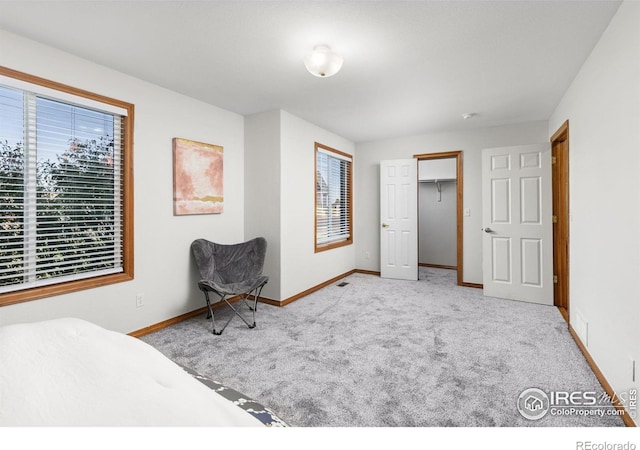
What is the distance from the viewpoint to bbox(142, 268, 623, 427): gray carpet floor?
174 cm

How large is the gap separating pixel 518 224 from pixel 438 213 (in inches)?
92.5

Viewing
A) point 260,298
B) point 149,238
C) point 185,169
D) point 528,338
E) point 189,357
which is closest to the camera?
point 189,357

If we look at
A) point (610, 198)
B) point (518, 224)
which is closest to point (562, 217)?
point (518, 224)

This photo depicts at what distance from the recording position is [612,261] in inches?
74.7

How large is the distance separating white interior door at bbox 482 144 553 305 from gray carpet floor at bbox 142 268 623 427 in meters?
0.31

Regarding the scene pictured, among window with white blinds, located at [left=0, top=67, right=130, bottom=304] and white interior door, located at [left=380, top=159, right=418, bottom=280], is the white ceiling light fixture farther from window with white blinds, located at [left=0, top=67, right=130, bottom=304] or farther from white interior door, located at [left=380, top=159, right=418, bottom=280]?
white interior door, located at [left=380, top=159, right=418, bottom=280]

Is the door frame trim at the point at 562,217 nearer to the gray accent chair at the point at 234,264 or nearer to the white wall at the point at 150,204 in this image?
the gray accent chair at the point at 234,264

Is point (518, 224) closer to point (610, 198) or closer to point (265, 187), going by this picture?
point (610, 198)

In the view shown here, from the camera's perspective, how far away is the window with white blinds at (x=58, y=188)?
2129mm

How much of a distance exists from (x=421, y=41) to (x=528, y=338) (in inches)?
107

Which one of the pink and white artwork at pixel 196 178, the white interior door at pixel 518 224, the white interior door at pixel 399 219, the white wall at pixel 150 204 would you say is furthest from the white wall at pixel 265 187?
the white interior door at pixel 518 224

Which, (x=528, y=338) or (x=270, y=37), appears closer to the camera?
(x=270, y=37)

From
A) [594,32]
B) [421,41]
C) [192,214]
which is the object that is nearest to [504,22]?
[421,41]

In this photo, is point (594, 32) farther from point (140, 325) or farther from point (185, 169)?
point (140, 325)
